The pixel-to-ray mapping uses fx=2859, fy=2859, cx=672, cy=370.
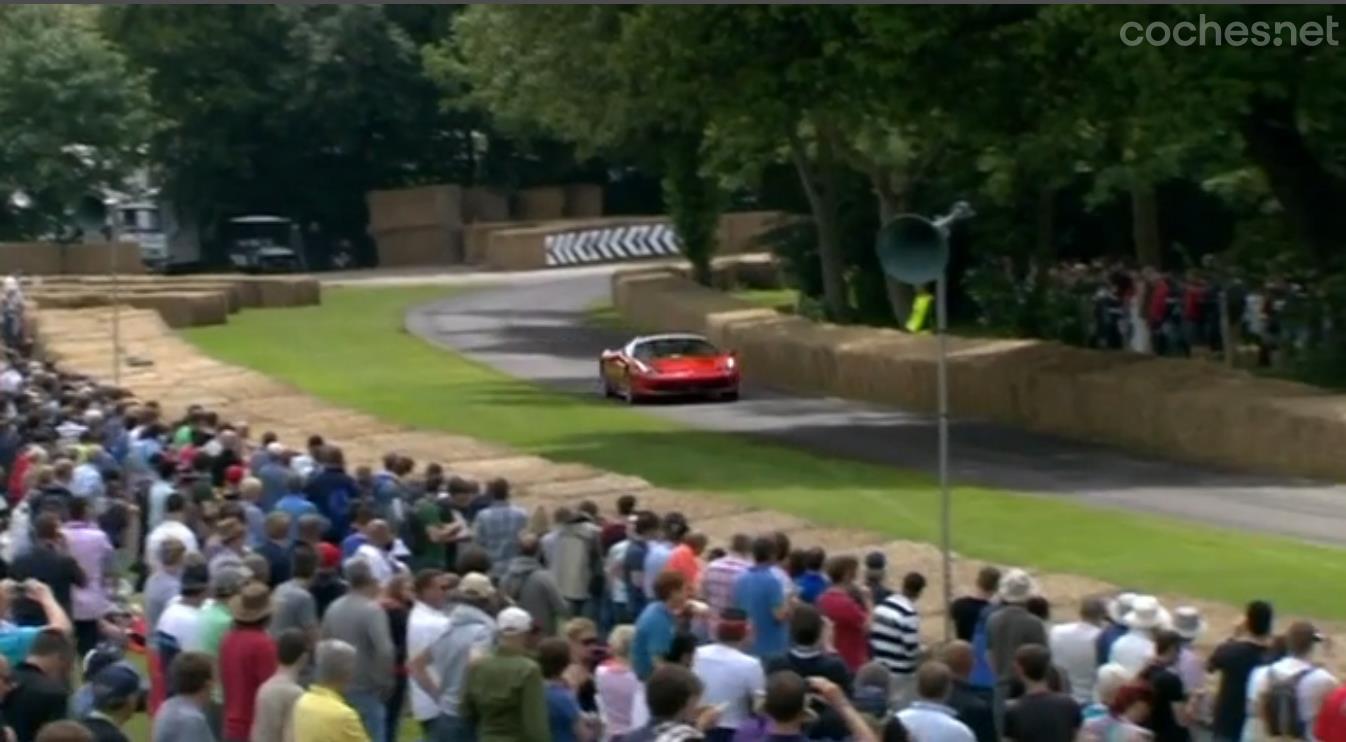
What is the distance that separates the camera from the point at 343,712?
12.5 m

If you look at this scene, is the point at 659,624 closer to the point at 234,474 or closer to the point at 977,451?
the point at 234,474

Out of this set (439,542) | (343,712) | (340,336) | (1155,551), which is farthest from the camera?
(340,336)

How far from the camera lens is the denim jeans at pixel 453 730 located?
14.4 m

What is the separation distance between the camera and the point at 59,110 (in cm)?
8012

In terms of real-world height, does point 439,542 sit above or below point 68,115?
below

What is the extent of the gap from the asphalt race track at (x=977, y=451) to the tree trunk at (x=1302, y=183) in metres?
4.86

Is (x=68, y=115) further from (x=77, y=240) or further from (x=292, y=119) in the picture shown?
(x=292, y=119)

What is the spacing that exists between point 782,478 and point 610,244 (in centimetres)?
5958

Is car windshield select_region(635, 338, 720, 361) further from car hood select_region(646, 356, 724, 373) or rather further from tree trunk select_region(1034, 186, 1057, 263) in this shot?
tree trunk select_region(1034, 186, 1057, 263)

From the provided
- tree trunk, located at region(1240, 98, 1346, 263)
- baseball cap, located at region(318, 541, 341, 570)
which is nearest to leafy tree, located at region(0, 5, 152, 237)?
tree trunk, located at region(1240, 98, 1346, 263)

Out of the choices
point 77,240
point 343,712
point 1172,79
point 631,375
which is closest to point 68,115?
point 77,240

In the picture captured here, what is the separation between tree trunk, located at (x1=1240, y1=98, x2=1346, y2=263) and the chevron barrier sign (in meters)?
50.3

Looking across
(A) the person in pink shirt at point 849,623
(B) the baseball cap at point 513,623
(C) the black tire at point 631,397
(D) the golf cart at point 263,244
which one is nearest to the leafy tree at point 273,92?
(D) the golf cart at point 263,244

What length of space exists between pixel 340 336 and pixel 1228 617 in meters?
41.4
